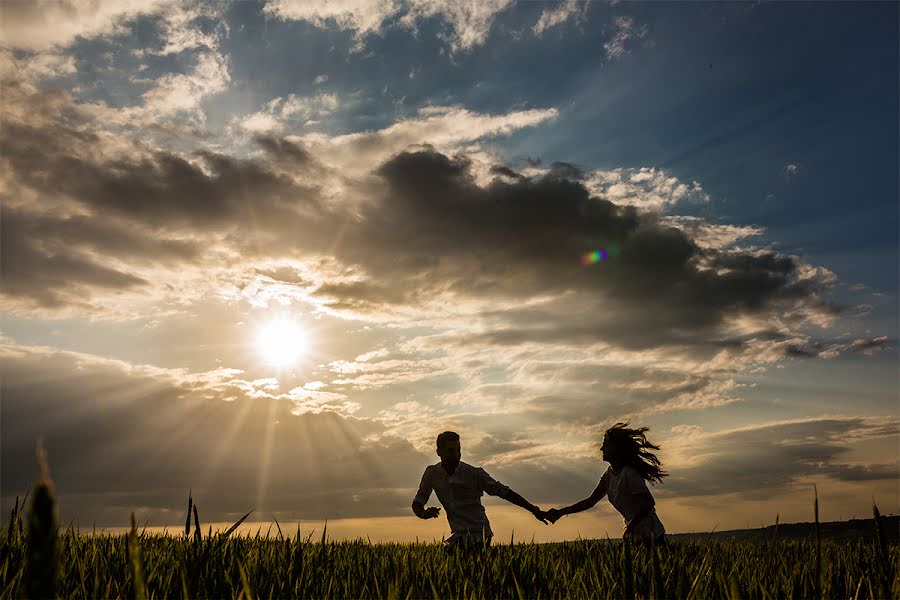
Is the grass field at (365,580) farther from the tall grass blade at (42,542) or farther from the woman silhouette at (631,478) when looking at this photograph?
the woman silhouette at (631,478)

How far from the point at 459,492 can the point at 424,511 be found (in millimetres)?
653

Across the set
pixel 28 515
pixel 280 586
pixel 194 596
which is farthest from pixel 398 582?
pixel 28 515

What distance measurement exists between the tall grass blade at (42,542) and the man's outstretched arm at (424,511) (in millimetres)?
10634

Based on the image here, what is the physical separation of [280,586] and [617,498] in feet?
24.9

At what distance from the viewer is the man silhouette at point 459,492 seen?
11227mm

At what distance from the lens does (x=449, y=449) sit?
444 inches

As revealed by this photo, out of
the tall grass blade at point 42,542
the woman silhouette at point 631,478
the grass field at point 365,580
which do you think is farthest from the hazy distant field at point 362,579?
the woman silhouette at point 631,478

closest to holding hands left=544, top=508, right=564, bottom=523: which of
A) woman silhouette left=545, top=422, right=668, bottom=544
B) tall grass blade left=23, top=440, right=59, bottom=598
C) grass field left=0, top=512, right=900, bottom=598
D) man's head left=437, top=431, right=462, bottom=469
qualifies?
woman silhouette left=545, top=422, right=668, bottom=544

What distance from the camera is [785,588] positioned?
14.7ft

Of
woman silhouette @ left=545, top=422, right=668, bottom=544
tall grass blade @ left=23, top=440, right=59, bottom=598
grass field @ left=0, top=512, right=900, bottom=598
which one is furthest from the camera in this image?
woman silhouette @ left=545, top=422, right=668, bottom=544

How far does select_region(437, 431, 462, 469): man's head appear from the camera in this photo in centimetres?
1126

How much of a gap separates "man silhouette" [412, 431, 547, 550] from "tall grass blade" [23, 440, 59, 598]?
10653 millimetres

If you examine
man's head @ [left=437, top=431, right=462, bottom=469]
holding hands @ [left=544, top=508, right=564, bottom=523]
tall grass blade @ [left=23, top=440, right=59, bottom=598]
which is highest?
man's head @ [left=437, top=431, right=462, bottom=469]

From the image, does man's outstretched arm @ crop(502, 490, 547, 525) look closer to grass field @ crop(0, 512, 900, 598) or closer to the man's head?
the man's head
